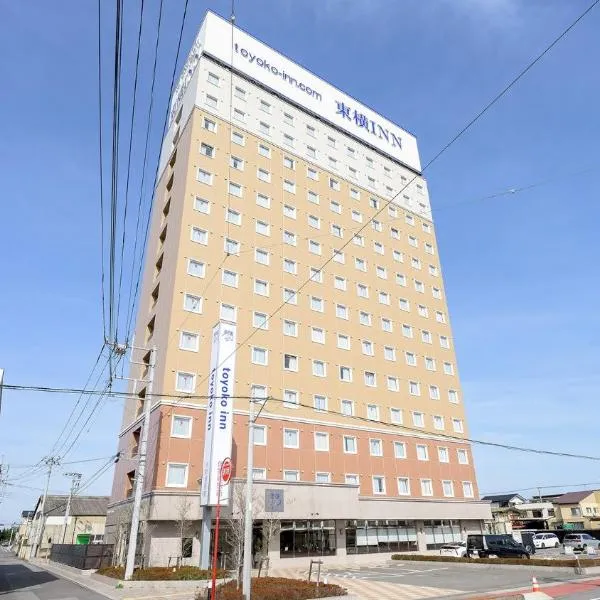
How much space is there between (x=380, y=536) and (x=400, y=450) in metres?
8.28

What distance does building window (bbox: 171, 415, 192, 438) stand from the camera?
35.4m

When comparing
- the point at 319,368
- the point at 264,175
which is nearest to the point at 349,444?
the point at 319,368

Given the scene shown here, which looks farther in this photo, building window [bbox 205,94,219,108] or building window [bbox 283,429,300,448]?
building window [bbox 205,94,219,108]

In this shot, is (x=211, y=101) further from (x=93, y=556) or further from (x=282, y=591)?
(x=282, y=591)

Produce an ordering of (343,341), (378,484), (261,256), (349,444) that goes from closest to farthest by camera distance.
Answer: (349,444), (378,484), (261,256), (343,341)

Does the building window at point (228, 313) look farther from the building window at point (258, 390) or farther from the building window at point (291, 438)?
the building window at point (291, 438)

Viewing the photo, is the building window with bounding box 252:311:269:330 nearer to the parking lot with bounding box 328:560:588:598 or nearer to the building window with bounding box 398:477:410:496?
the building window with bounding box 398:477:410:496

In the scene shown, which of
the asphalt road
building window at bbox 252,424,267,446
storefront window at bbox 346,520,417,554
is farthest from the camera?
storefront window at bbox 346,520,417,554

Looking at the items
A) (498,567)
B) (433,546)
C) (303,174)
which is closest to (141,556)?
(498,567)

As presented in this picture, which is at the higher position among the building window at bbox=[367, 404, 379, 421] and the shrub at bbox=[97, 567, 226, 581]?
the building window at bbox=[367, 404, 379, 421]

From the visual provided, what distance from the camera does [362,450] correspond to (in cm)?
4453

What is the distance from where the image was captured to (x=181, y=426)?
35781mm

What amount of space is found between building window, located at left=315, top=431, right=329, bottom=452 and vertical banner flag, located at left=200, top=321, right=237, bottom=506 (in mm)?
11070

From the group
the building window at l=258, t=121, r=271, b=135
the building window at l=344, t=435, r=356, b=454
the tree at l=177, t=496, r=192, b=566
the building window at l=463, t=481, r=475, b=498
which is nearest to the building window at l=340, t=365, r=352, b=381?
the building window at l=344, t=435, r=356, b=454
